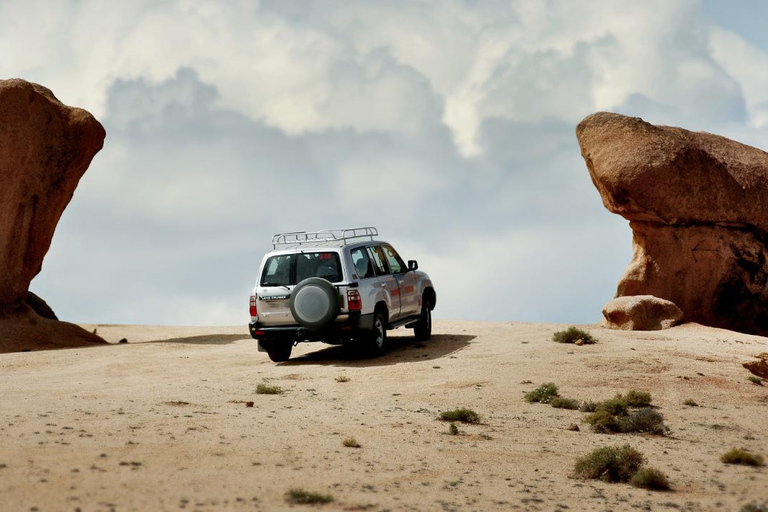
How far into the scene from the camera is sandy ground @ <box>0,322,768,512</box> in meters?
8.09

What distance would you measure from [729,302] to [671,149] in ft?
15.0

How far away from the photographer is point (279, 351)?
18750 millimetres

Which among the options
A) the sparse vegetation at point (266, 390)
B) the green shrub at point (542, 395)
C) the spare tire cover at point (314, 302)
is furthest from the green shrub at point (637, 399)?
the spare tire cover at point (314, 302)

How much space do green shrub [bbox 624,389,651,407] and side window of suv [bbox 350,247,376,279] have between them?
611cm

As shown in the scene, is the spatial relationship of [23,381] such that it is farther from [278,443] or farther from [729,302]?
[729,302]

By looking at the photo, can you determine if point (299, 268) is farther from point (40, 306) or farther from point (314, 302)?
point (40, 306)

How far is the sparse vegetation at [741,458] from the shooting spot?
10125 mm

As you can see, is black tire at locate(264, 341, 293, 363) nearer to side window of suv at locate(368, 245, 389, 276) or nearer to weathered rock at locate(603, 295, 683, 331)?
side window of suv at locate(368, 245, 389, 276)

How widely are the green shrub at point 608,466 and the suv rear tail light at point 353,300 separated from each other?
8090mm

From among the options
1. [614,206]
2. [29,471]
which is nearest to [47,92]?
[614,206]

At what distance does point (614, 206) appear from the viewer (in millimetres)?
26016

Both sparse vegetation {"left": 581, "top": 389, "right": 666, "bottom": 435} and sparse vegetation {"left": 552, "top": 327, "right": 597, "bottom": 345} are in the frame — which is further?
sparse vegetation {"left": 552, "top": 327, "right": 597, "bottom": 345}

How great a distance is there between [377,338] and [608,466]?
8960 millimetres

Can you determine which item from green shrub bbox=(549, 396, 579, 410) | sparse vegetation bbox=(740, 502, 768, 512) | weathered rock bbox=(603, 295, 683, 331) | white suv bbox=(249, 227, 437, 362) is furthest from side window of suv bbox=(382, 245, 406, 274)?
sparse vegetation bbox=(740, 502, 768, 512)
